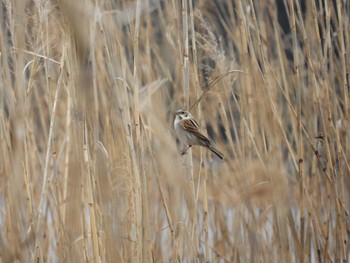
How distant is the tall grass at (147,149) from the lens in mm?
1271

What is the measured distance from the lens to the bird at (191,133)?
184cm

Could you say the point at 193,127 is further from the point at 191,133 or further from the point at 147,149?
the point at 147,149

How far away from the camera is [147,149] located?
1880mm

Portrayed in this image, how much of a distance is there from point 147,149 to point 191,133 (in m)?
0.15

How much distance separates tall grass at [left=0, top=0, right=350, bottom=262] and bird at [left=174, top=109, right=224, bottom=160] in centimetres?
4

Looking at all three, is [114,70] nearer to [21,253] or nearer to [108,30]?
[108,30]

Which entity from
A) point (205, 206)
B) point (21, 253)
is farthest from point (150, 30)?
point (21, 253)

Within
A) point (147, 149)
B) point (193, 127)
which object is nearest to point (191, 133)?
point (193, 127)

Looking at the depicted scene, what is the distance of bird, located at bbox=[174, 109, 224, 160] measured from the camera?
1.84m

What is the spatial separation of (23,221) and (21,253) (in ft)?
1.03

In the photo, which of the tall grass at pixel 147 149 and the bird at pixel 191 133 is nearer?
the tall grass at pixel 147 149

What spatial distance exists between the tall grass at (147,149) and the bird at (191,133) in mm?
43

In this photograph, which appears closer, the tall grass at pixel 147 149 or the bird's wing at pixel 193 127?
the tall grass at pixel 147 149

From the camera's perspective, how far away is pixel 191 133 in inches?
74.0
